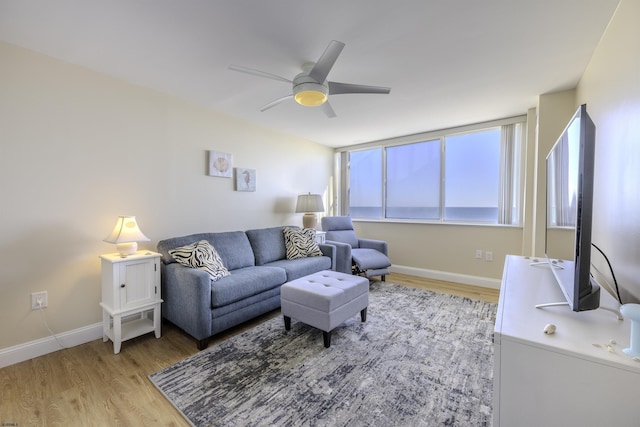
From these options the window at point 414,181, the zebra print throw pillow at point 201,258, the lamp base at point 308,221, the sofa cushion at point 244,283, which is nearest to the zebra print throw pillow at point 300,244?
the lamp base at point 308,221

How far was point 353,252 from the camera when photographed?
3.90 m

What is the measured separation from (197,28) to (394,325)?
2857mm

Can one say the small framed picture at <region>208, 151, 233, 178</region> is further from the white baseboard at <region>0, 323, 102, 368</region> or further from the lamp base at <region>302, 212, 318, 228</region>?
the white baseboard at <region>0, 323, 102, 368</region>

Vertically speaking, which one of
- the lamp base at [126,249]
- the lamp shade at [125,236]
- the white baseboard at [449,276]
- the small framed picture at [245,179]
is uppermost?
the small framed picture at [245,179]

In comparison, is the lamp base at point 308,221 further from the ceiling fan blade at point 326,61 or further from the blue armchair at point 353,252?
the ceiling fan blade at point 326,61

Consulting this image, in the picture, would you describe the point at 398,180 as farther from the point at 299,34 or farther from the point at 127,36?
the point at 127,36

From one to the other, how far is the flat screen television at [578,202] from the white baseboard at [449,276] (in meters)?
2.37

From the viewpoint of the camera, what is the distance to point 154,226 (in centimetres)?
266

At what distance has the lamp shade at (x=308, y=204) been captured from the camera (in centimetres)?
404

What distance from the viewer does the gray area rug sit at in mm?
1458

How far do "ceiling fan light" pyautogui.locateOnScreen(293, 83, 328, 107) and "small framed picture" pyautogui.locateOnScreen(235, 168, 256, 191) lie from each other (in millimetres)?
1672

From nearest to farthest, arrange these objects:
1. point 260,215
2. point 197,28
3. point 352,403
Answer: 1. point 352,403
2. point 197,28
3. point 260,215

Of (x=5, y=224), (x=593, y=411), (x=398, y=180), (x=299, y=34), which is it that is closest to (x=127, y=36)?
(x=299, y=34)

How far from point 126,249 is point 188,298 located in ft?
2.21
